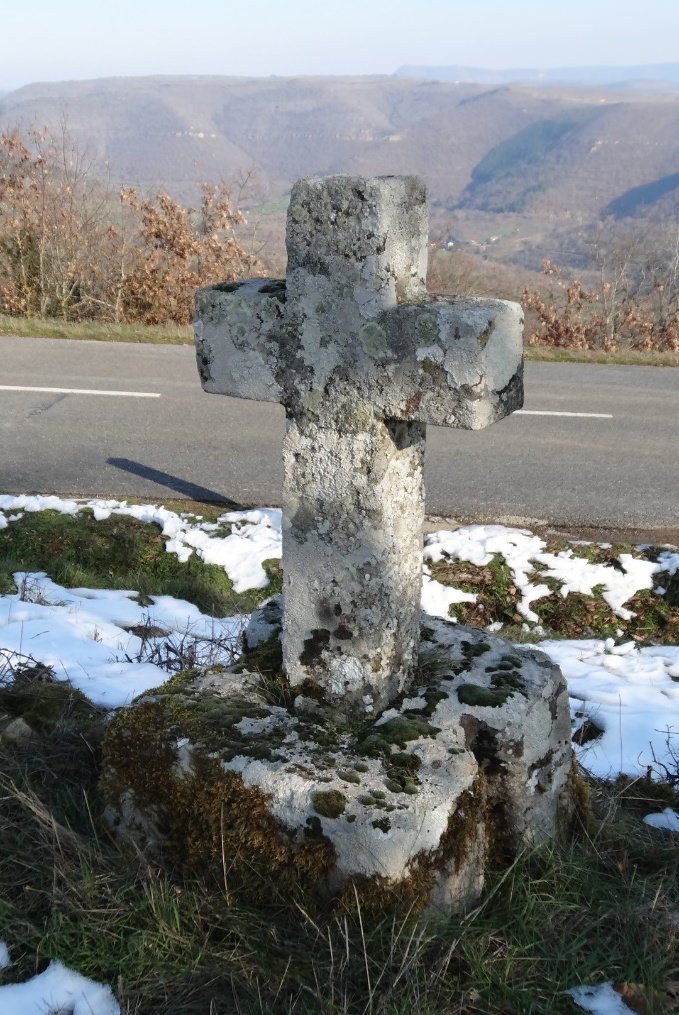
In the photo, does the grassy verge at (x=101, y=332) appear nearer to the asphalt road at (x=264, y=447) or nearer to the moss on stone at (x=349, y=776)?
the asphalt road at (x=264, y=447)

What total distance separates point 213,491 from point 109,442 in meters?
1.37

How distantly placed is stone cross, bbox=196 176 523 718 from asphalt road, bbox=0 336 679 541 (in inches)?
137

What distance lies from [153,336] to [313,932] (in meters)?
9.26

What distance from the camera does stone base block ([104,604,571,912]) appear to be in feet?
6.40

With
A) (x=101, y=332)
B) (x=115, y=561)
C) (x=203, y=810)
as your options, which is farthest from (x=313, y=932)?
(x=101, y=332)

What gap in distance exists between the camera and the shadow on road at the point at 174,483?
5891mm

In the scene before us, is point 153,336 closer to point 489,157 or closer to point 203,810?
point 203,810

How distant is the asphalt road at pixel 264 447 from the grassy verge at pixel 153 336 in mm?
980

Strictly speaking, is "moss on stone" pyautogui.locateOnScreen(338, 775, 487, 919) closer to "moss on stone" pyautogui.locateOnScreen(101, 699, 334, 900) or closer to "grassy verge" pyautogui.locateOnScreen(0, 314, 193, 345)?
"moss on stone" pyautogui.locateOnScreen(101, 699, 334, 900)

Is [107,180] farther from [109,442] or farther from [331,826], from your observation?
[331,826]

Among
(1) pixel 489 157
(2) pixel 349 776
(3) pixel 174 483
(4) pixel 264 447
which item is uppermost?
(1) pixel 489 157

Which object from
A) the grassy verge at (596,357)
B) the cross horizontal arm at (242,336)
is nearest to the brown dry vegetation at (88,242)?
the grassy verge at (596,357)

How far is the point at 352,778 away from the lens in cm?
204

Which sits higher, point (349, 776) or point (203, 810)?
point (349, 776)
